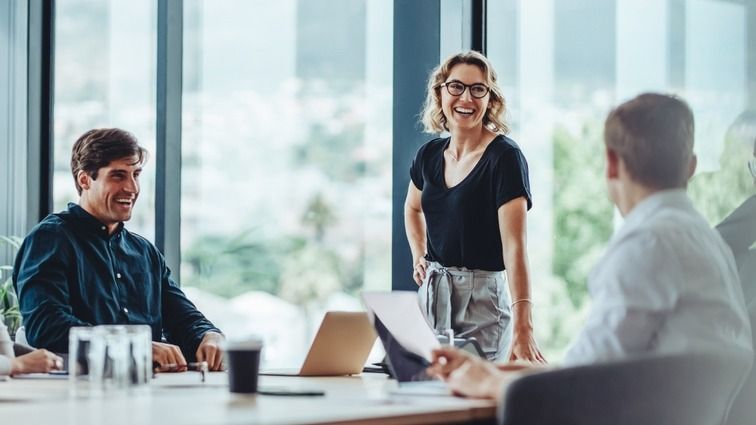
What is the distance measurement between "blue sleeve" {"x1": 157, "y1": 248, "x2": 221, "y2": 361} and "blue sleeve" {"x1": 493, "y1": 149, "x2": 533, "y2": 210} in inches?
39.4

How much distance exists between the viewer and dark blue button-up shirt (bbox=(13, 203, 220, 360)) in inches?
131

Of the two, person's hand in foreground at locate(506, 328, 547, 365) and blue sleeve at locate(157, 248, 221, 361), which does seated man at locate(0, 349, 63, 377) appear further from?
person's hand in foreground at locate(506, 328, 547, 365)

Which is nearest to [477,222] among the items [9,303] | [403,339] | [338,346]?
[338,346]

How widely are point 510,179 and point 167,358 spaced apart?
1286mm

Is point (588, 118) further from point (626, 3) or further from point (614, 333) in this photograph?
point (614, 333)

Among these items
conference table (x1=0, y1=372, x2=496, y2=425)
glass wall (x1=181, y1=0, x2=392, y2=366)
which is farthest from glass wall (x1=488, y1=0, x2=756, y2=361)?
glass wall (x1=181, y1=0, x2=392, y2=366)

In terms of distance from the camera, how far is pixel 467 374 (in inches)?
83.5

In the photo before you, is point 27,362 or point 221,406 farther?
point 27,362

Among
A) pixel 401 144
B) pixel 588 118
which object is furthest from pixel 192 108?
pixel 588 118

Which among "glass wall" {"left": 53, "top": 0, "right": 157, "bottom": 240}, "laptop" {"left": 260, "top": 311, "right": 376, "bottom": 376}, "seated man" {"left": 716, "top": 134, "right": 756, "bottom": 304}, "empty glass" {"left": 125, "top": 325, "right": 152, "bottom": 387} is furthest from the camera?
"glass wall" {"left": 53, "top": 0, "right": 157, "bottom": 240}

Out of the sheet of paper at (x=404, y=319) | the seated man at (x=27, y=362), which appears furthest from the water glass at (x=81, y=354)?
the sheet of paper at (x=404, y=319)

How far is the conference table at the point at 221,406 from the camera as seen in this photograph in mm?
1776

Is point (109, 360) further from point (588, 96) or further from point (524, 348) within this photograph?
point (588, 96)

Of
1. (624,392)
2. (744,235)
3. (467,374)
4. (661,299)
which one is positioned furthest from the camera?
(744,235)
